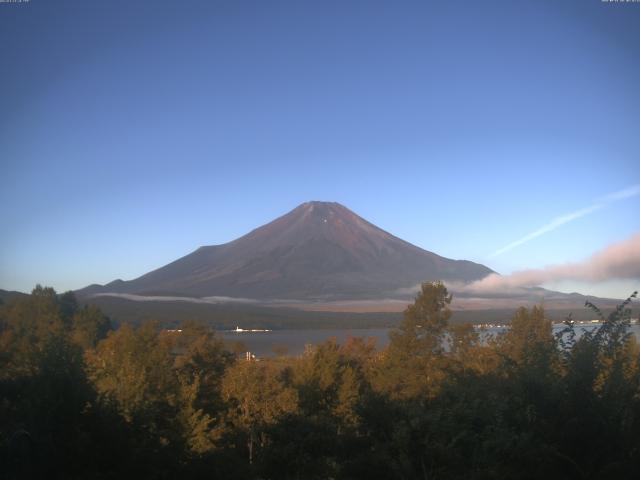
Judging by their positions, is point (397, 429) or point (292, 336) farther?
point (292, 336)

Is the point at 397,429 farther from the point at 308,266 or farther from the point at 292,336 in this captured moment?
the point at 308,266

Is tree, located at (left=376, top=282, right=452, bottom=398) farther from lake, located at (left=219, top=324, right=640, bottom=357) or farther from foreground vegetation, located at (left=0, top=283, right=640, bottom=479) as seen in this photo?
lake, located at (left=219, top=324, right=640, bottom=357)

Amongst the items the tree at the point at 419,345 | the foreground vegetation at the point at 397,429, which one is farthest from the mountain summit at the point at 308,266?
the foreground vegetation at the point at 397,429

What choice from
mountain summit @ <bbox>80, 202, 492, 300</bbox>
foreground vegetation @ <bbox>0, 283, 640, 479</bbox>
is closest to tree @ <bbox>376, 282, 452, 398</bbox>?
foreground vegetation @ <bbox>0, 283, 640, 479</bbox>

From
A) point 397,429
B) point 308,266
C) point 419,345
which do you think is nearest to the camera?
point 397,429

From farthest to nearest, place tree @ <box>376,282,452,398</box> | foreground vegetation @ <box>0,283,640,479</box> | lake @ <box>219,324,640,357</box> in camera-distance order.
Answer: lake @ <box>219,324,640,357</box> → tree @ <box>376,282,452,398</box> → foreground vegetation @ <box>0,283,640,479</box>

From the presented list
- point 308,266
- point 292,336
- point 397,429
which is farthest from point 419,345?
point 308,266

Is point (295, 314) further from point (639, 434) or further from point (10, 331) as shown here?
point (639, 434)

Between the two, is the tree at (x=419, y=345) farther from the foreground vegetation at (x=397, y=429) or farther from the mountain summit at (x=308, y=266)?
the mountain summit at (x=308, y=266)
